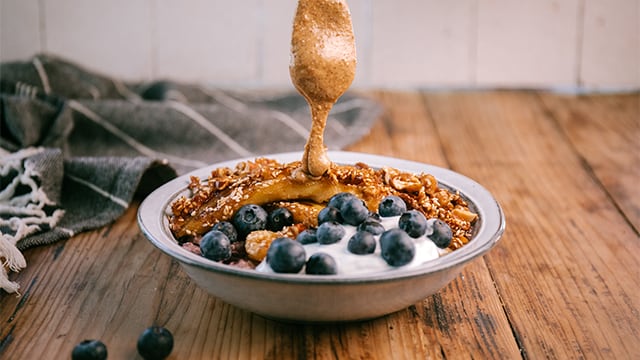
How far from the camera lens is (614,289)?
1.32m

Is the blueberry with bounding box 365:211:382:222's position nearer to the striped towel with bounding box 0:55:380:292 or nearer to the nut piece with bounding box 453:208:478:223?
the nut piece with bounding box 453:208:478:223

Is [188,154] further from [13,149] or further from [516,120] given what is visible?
[516,120]

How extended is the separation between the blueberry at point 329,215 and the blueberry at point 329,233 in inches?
1.7

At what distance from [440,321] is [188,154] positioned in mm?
953

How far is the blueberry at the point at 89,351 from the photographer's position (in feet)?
3.42

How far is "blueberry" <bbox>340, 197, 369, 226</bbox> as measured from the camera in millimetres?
1154

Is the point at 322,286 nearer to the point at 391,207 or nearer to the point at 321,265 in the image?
the point at 321,265

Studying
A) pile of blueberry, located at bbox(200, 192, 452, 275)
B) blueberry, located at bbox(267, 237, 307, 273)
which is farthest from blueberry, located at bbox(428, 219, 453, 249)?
blueberry, located at bbox(267, 237, 307, 273)

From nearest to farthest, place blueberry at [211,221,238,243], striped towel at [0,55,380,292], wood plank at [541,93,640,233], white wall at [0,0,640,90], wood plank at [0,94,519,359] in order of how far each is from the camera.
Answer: wood plank at [0,94,519,359] → blueberry at [211,221,238,243] → striped towel at [0,55,380,292] → wood plank at [541,93,640,233] → white wall at [0,0,640,90]

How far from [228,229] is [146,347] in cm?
24

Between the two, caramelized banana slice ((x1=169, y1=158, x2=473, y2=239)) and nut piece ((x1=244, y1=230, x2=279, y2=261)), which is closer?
nut piece ((x1=244, y1=230, x2=279, y2=261))

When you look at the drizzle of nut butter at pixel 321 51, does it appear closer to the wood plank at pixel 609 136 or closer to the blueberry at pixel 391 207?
the blueberry at pixel 391 207

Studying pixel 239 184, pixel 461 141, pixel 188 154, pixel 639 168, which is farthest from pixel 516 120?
pixel 239 184

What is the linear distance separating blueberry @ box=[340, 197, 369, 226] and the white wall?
154 centimetres
